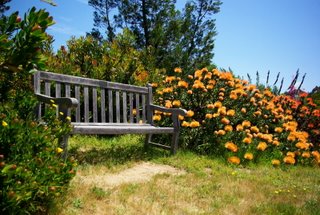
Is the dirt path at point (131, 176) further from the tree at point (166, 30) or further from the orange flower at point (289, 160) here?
the tree at point (166, 30)

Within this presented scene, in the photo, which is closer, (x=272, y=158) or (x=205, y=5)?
(x=272, y=158)

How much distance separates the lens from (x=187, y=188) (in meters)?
3.72

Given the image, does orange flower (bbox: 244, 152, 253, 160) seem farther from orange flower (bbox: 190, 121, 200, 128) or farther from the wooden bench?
the wooden bench

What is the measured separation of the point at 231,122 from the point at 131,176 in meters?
2.97

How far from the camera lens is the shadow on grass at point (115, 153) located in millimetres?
4445

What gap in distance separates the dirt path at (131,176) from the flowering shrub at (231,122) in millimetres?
1303

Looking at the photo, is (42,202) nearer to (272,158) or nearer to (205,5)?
(272,158)

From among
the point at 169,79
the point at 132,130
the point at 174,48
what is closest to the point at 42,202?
the point at 132,130

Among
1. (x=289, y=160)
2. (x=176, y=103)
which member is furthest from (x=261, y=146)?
(x=176, y=103)

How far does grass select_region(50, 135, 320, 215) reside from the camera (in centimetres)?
300

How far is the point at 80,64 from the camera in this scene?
682 centimetres

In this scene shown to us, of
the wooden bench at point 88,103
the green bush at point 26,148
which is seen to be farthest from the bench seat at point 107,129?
the green bush at point 26,148

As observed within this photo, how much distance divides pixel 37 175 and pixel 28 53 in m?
0.81

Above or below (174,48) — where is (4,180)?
below
